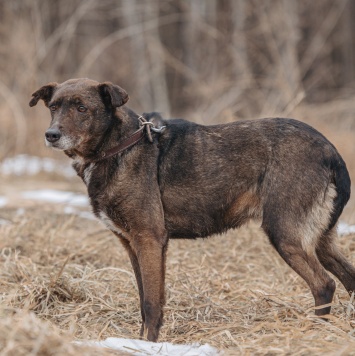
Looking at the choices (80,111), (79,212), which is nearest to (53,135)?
(80,111)

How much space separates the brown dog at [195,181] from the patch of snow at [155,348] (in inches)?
18.4

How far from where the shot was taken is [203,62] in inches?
652

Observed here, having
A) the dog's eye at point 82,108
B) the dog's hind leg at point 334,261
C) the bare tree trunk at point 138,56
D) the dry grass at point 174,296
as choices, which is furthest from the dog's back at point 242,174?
the bare tree trunk at point 138,56

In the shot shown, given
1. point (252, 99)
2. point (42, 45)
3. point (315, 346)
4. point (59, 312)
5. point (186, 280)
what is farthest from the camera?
point (252, 99)

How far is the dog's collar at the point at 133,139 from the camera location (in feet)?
14.5

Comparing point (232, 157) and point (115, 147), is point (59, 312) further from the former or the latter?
point (232, 157)

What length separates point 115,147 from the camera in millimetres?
4441

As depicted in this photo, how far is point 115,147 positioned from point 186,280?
4.96ft

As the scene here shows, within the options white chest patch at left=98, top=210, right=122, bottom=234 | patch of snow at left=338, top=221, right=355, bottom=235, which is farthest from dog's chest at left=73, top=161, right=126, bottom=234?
patch of snow at left=338, top=221, right=355, bottom=235

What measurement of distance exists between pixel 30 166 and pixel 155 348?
25.8 ft

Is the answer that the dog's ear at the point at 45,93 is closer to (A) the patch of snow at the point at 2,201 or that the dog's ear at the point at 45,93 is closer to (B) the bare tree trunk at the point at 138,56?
(A) the patch of snow at the point at 2,201

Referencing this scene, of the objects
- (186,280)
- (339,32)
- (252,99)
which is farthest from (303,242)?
(339,32)

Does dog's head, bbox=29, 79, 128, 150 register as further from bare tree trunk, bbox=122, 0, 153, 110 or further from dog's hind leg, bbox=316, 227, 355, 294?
bare tree trunk, bbox=122, 0, 153, 110

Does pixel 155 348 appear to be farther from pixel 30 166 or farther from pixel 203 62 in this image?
pixel 203 62
